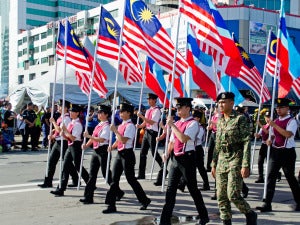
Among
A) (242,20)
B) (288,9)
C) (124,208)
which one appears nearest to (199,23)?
(124,208)

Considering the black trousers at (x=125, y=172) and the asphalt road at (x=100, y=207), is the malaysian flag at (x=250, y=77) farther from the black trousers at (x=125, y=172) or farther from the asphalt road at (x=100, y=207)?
the black trousers at (x=125, y=172)

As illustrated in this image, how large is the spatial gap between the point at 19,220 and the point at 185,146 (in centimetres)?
267

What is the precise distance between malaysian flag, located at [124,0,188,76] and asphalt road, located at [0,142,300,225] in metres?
2.59

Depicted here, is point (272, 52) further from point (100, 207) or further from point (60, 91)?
point (60, 91)

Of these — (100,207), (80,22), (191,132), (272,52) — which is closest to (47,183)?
(100,207)

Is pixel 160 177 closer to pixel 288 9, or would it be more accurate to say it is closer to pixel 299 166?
pixel 299 166

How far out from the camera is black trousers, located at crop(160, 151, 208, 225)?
653cm

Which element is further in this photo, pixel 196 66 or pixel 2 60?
pixel 2 60

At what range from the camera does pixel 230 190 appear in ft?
18.9

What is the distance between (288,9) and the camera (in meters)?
54.8

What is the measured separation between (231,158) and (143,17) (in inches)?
185

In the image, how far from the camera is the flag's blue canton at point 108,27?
10039mm

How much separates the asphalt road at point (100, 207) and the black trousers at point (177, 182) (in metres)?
0.44

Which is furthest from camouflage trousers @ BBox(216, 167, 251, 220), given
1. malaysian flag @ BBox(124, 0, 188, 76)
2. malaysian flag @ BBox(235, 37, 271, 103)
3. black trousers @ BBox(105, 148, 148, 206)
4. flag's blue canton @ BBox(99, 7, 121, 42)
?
malaysian flag @ BBox(235, 37, 271, 103)
